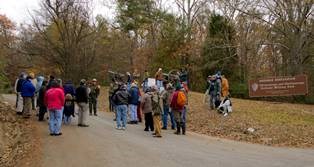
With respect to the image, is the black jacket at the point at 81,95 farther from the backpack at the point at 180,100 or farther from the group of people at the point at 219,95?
the group of people at the point at 219,95

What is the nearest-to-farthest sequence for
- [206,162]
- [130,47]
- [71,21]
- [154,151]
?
[206,162] → [154,151] → [71,21] → [130,47]

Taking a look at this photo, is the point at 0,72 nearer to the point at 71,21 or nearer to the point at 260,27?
the point at 71,21

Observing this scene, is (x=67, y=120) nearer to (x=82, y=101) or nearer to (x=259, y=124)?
(x=82, y=101)

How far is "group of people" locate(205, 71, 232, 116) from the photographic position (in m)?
22.4

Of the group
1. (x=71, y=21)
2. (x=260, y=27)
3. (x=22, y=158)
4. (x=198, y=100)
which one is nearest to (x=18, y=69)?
(x=71, y=21)

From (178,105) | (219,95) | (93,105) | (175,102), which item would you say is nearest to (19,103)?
(93,105)

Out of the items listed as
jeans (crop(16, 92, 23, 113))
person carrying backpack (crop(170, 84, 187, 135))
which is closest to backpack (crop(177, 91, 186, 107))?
person carrying backpack (crop(170, 84, 187, 135))

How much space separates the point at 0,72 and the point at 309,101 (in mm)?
22694

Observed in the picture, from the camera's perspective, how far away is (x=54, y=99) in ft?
52.4

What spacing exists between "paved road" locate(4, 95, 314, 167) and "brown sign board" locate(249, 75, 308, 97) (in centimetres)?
790

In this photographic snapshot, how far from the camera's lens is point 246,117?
69.9 feet

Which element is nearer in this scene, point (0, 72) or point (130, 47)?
point (0, 72)

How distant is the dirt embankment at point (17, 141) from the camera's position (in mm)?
12289

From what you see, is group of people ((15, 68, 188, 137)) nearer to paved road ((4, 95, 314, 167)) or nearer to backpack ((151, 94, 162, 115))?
backpack ((151, 94, 162, 115))
